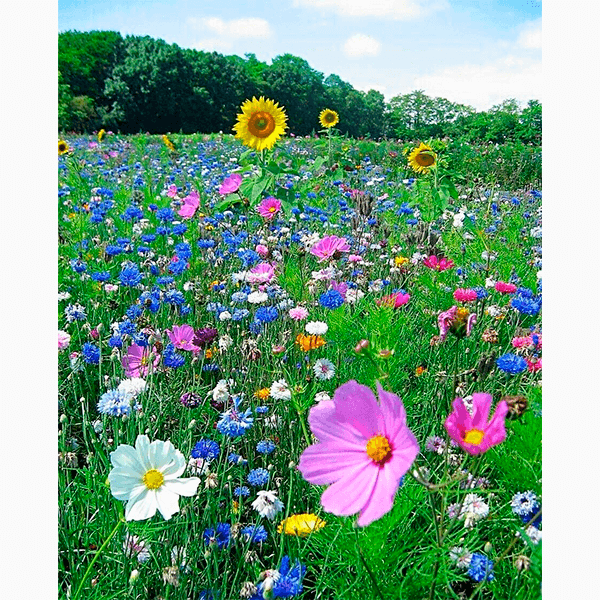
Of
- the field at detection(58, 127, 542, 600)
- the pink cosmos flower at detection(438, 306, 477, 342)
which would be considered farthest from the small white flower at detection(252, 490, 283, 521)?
the pink cosmos flower at detection(438, 306, 477, 342)

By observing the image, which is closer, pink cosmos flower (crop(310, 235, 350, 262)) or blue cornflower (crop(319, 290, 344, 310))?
blue cornflower (crop(319, 290, 344, 310))

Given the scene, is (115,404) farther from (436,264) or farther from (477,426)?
(436,264)

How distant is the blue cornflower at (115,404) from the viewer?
2.01ft

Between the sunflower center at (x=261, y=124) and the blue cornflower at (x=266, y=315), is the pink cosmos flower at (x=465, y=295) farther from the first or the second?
the sunflower center at (x=261, y=124)

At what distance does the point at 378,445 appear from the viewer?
0.32m

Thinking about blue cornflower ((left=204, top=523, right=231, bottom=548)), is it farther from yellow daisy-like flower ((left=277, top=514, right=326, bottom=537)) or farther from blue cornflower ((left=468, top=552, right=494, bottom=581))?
blue cornflower ((left=468, top=552, right=494, bottom=581))

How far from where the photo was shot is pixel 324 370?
775mm

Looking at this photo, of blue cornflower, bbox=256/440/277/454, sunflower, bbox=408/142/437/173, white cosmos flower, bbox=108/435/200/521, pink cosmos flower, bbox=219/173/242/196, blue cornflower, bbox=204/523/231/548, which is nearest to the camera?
white cosmos flower, bbox=108/435/200/521

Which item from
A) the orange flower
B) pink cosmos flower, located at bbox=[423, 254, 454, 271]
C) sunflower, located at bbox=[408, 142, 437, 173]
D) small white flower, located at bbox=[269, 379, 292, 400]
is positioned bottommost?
small white flower, located at bbox=[269, 379, 292, 400]

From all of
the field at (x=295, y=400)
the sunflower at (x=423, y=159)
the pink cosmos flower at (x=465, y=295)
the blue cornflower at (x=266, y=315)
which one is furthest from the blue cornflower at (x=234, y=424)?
the sunflower at (x=423, y=159)

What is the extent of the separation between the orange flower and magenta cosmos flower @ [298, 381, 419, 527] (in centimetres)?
50

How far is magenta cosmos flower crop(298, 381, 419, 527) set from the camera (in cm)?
31
